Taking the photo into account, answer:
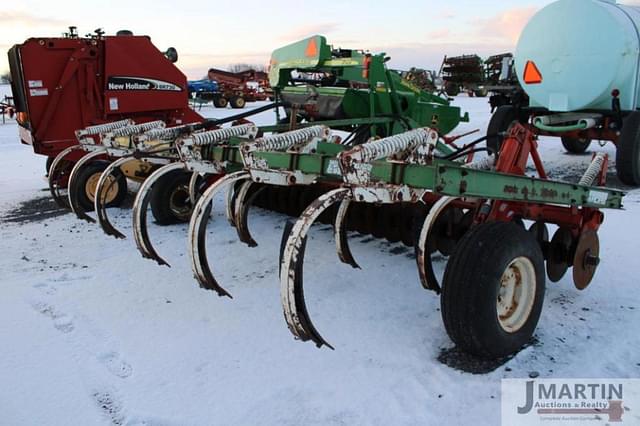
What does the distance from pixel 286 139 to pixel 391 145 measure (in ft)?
2.81

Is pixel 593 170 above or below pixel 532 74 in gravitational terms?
below

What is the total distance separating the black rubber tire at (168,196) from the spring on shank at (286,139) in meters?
2.31

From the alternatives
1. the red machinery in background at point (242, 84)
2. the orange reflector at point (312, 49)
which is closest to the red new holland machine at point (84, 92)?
the orange reflector at point (312, 49)

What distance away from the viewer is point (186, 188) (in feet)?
17.2

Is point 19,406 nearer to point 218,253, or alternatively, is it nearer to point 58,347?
point 58,347

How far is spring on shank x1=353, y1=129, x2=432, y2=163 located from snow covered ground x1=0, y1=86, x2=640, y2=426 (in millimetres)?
1040

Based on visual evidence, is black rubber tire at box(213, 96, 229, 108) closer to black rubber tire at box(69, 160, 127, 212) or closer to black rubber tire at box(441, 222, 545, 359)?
black rubber tire at box(69, 160, 127, 212)

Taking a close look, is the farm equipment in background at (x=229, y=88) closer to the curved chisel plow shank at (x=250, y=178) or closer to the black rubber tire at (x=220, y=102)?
the black rubber tire at (x=220, y=102)

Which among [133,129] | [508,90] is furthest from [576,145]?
[133,129]

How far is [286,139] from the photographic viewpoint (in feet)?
10.1

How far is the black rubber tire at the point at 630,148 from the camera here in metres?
6.26

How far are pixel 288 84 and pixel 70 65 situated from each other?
2.53m

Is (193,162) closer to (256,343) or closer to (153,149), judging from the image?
(153,149)

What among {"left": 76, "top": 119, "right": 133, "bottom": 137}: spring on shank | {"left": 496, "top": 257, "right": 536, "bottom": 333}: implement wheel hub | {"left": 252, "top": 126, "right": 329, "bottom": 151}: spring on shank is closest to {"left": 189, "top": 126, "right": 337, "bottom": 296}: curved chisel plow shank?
{"left": 252, "top": 126, "right": 329, "bottom": 151}: spring on shank
